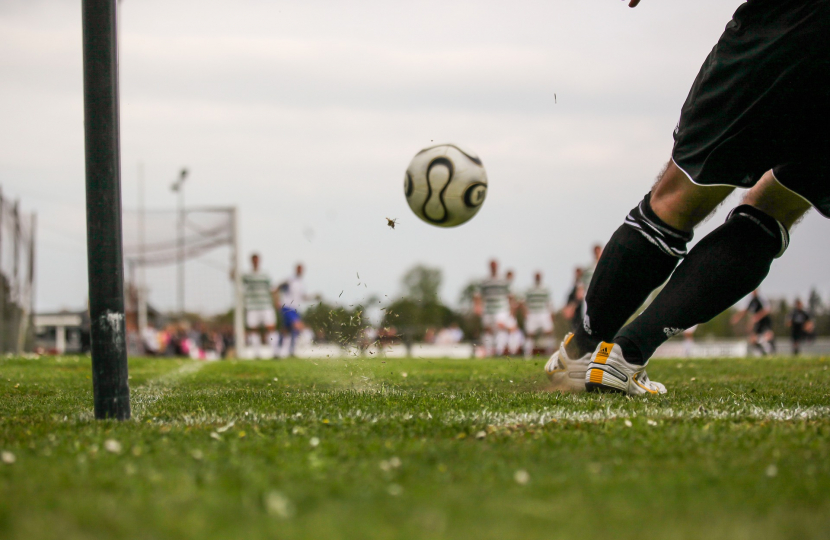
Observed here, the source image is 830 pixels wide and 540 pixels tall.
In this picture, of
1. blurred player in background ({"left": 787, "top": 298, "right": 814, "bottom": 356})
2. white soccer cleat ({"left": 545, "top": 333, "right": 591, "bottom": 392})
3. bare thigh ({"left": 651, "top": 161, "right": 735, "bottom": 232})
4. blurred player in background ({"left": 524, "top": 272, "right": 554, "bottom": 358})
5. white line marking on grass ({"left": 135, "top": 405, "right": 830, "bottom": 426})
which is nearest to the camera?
white line marking on grass ({"left": 135, "top": 405, "right": 830, "bottom": 426})

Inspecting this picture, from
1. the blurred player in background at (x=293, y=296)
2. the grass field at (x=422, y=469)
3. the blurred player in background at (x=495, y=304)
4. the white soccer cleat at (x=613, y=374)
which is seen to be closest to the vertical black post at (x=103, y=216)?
the grass field at (x=422, y=469)

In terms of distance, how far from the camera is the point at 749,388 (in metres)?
4.23

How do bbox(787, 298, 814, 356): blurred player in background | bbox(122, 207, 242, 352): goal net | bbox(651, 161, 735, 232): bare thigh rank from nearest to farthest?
bbox(651, 161, 735, 232): bare thigh, bbox(122, 207, 242, 352): goal net, bbox(787, 298, 814, 356): blurred player in background

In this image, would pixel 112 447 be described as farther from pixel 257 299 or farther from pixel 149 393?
pixel 257 299

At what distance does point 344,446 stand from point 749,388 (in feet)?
9.55

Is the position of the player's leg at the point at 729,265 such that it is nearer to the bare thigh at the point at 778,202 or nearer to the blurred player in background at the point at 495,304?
the bare thigh at the point at 778,202

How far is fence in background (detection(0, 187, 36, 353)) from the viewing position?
12.8 meters

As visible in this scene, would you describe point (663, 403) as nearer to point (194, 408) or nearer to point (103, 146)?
point (194, 408)

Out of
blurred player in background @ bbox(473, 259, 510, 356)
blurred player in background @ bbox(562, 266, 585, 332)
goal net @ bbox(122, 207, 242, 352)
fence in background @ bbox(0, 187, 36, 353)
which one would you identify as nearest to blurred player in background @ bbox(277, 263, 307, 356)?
goal net @ bbox(122, 207, 242, 352)

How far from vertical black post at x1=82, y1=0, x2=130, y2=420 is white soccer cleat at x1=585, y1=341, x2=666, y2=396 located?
2185mm

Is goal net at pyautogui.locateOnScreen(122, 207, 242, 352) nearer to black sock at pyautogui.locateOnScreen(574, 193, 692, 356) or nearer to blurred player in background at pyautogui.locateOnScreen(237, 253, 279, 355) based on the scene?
blurred player in background at pyautogui.locateOnScreen(237, 253, 279, 355)

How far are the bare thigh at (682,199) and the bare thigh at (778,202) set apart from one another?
0.97 ft

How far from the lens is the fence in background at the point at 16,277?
504 inches

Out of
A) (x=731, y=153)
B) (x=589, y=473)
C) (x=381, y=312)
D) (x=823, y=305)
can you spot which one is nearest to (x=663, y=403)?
(x=731, y=153)
